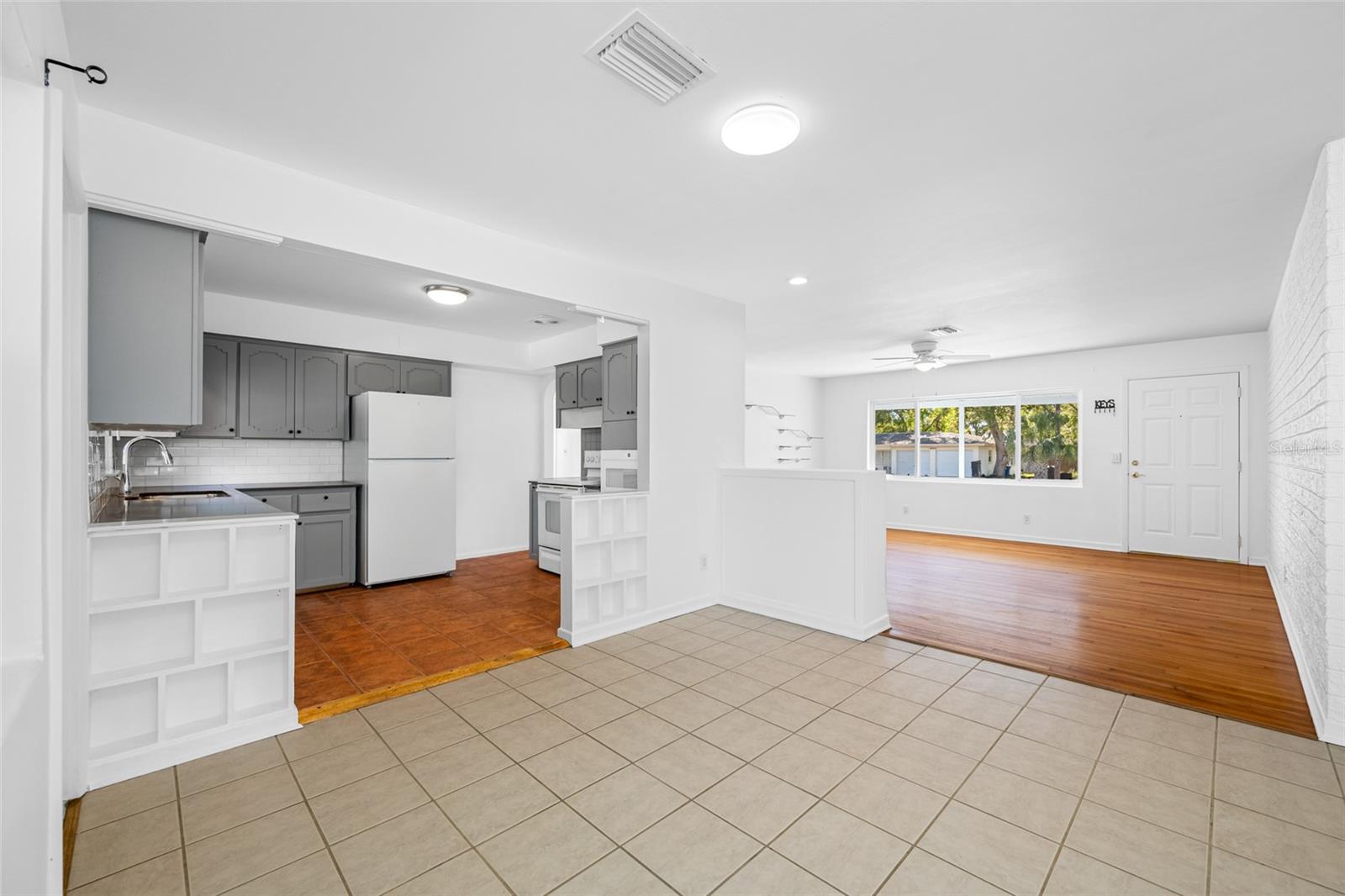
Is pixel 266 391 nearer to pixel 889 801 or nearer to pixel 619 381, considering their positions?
pixel 619 381

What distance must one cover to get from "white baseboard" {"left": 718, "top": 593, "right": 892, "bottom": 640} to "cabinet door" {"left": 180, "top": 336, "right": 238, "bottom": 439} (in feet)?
14.1

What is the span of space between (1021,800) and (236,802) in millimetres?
2782

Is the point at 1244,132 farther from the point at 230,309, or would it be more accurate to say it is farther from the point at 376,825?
the point at 230,309

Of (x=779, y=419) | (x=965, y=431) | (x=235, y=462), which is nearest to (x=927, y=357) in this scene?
(x=965, y=431)

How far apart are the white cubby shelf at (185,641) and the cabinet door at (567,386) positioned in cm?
334

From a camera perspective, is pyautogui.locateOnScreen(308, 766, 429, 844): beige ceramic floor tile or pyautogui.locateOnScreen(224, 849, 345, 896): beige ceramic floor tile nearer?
pyautogui.locateOnScreen(224, 849, 345, 896): beige ceramic floor tile

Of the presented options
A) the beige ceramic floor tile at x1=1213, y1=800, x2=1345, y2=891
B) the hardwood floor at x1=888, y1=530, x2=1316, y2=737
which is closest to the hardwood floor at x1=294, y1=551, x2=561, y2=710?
the hardwood floor at x1=888, y1=530, x2=1316, y2=737

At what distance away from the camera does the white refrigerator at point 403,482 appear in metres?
5.13

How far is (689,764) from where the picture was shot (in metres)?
2.32

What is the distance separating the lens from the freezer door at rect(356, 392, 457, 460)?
202 inches

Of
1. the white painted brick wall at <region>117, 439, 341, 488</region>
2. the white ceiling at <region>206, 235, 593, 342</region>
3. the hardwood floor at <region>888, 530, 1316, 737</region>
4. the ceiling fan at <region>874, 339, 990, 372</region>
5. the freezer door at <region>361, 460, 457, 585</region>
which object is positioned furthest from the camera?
the ceiling fan at <region>874, 339, 990, 372</region>

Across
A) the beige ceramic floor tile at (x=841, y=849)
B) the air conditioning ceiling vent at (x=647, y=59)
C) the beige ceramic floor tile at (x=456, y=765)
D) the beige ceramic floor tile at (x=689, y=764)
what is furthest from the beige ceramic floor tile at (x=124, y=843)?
the air conditioning ceiling vent at (x=647, y=59)

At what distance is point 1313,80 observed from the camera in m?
2.02

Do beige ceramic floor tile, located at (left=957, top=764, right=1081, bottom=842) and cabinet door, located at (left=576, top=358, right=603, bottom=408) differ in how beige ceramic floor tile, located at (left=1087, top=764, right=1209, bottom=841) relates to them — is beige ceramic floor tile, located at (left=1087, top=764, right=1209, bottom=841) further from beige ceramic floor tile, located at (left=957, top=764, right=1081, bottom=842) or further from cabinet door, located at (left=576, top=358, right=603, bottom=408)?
cabinet door, located at (left=576, top=358, right=603, bottom=408)
